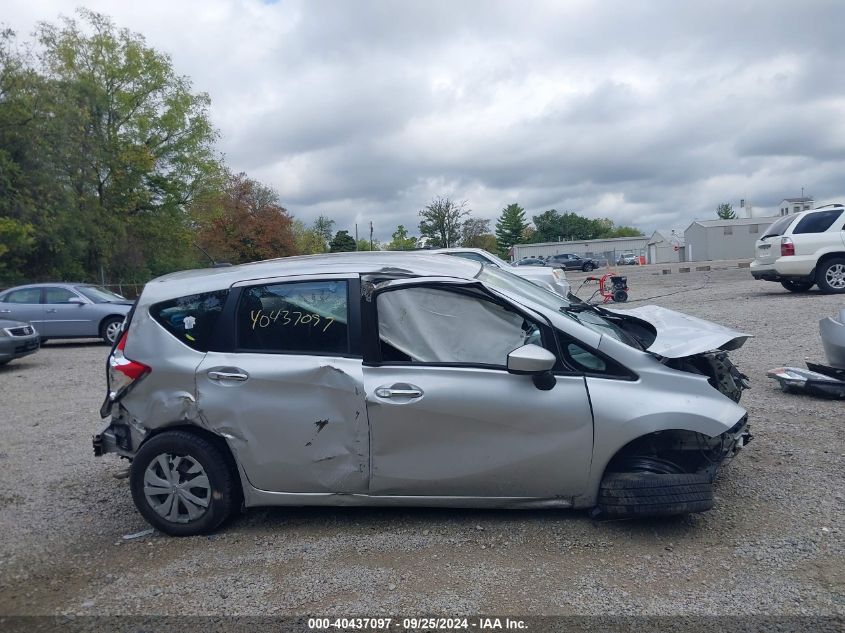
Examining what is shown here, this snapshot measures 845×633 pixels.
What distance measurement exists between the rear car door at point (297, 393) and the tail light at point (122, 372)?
442 millimetres

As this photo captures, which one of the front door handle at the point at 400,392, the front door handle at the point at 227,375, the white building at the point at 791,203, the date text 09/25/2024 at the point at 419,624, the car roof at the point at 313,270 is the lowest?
the date text 09/25/2024 at the point at 419,624

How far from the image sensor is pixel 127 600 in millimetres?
3801

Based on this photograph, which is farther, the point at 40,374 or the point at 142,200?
the point at 142,200

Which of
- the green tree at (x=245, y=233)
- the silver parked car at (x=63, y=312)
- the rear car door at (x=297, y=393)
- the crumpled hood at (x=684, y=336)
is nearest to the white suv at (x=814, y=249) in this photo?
the crumpled hood at (x=684, y=336)

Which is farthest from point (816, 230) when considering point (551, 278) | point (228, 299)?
point (228, 299)

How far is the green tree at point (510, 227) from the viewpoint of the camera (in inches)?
3866

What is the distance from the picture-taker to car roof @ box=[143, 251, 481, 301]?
475cm

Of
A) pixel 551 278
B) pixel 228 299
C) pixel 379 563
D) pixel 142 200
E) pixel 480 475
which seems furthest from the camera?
pixel 142 200

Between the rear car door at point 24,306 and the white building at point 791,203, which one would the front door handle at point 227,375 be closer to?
the rear car door at point 24,306

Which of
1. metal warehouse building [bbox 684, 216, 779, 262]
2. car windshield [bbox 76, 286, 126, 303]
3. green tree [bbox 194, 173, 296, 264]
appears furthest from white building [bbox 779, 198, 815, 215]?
car windshield [bbox 76, 286, 126, 303]

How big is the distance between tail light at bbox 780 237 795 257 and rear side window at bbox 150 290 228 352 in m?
13.7

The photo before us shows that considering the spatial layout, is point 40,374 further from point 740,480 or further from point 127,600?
point 740,480

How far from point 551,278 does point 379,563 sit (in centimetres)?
1117

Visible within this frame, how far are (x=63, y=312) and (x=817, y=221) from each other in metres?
16.5
